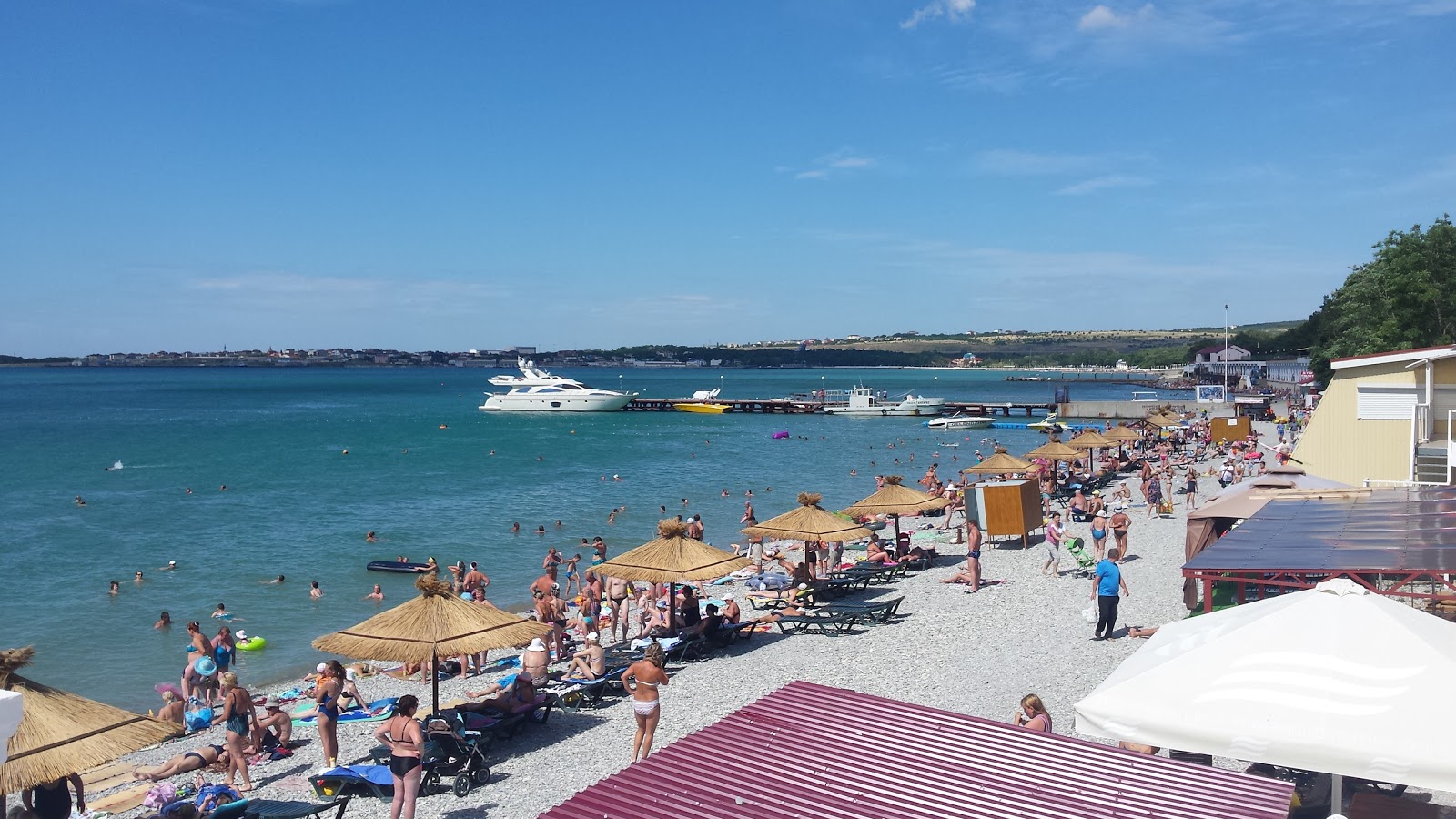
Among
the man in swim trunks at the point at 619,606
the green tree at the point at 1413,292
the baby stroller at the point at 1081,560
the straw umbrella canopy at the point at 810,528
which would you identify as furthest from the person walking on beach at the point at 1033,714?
the green tree at the point at 1413,292

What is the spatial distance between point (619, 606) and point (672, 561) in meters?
4.18

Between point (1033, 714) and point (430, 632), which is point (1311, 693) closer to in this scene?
point (1033, 714)

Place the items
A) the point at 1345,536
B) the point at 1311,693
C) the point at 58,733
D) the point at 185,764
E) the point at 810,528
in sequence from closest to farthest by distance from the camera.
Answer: the point at 1311,693 < the point at 58,733 < the point at 1345,536 < the point at 185,764 < the point at 810,528

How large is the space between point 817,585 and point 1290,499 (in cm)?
723

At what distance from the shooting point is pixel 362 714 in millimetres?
12047

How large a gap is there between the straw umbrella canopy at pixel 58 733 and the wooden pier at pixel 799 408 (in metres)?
75.4

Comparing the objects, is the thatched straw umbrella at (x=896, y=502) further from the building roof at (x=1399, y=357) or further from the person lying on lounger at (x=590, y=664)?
the person lying on lounger at (x=590, y=664)

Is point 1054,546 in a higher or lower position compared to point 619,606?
higher

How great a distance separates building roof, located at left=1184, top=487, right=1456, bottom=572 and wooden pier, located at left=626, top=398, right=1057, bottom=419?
66.7m

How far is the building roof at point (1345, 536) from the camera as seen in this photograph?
860 centimetres

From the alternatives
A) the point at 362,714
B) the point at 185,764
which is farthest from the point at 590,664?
the point at 185,764

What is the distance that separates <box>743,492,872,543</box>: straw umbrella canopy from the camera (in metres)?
16.3

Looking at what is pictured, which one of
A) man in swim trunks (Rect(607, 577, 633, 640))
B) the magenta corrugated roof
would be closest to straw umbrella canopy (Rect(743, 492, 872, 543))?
man in swim trunks (Rect(607, 577, 633, 640))

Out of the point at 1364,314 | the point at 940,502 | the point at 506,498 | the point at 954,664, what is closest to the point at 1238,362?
the point at 1364,314
